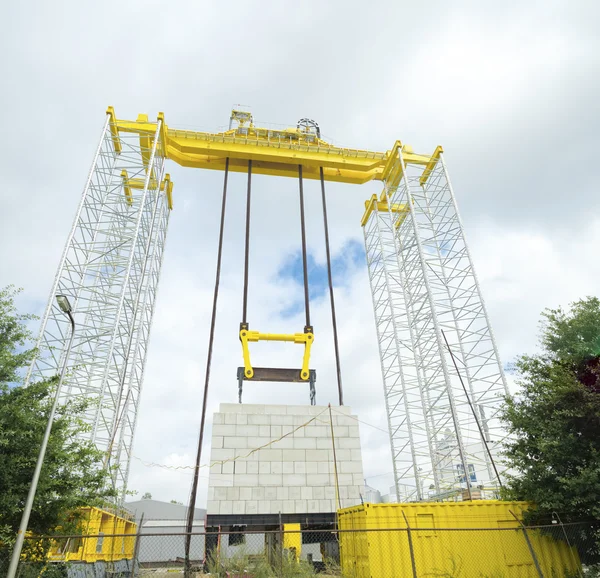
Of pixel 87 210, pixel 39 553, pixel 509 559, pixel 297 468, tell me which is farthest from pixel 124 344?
pixel 509 559

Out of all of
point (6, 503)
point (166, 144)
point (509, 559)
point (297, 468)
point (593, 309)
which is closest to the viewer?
point (6, 503)

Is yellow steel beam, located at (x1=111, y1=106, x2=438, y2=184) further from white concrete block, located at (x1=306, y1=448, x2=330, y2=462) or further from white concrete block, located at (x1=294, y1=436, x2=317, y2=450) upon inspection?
white concrete block, located at (x1=306, y1=448, x2=330, y2=462)

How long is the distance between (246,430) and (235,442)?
0.54 m

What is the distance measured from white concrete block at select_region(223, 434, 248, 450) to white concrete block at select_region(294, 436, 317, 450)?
177 cm

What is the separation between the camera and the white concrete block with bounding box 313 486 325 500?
15547 mm

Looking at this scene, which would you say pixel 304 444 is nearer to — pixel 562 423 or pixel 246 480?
pixel 246 480

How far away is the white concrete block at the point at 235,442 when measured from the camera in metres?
15.6

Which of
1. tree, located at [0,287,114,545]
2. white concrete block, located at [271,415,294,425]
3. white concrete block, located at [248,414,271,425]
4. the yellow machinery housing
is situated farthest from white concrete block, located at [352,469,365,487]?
tree, located at [0,287,114,545]

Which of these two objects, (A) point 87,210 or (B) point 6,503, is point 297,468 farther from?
(A) point 87,210

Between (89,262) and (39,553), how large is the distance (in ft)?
41.8

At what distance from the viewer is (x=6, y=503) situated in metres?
8.33

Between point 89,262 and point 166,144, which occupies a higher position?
point 166,144

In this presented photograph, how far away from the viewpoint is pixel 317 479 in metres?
15.8

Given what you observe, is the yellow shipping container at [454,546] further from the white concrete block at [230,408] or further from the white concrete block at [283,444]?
the white concrete block at [230,408]
